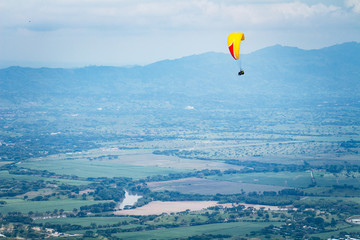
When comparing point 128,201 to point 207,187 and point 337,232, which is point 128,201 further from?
point 337,232

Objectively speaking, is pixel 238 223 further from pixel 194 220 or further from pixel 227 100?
pixel 227 100

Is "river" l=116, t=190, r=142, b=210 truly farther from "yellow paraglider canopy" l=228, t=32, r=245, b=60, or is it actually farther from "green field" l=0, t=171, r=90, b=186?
"yellow paraglider canopy" l=228, t=32, r=245, b=60

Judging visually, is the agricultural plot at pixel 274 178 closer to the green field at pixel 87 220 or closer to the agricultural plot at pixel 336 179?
the agricultural plot at pixel 336 179

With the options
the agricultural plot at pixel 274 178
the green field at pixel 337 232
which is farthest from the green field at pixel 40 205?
the green field at pixel 337 232

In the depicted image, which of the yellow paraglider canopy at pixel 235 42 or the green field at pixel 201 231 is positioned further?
the green field at pixel 201 231

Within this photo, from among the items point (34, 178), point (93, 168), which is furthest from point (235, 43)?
point (93, 168)

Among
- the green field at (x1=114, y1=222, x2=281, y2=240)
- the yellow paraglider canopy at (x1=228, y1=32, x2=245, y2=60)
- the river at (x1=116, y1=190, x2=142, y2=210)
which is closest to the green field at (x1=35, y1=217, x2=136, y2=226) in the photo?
the green field at (x1=114, y1=222, x2=281, y2=240)

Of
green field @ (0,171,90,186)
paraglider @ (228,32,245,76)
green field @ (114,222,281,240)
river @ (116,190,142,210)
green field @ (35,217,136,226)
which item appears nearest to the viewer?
paraglider @ (228,32,245,76)
